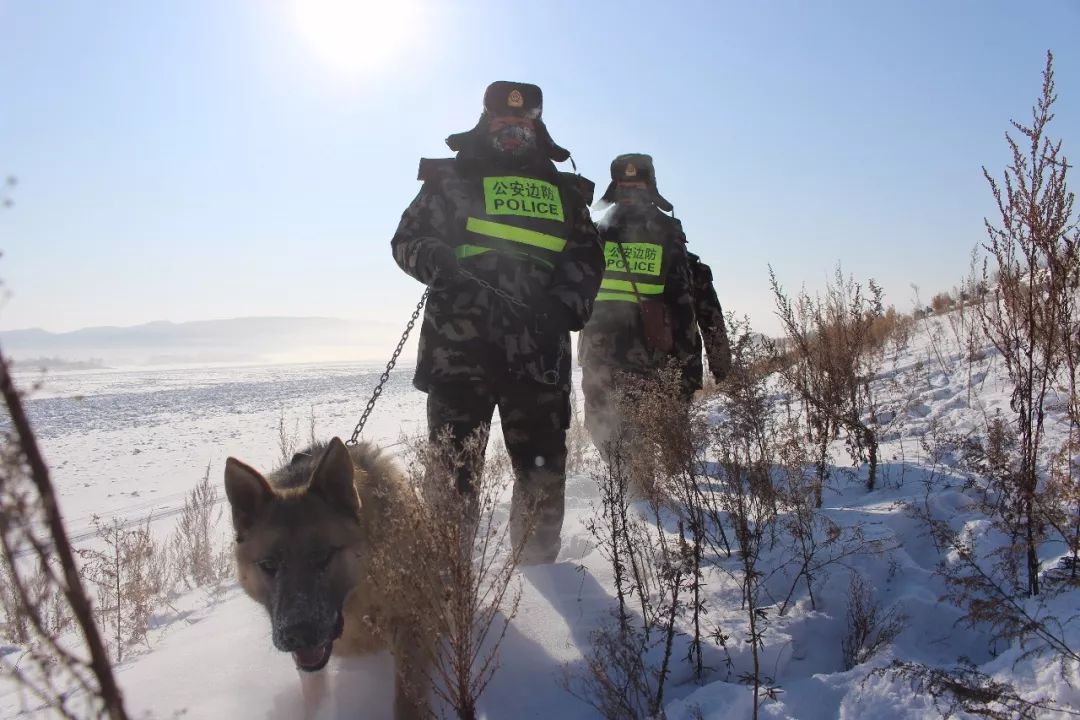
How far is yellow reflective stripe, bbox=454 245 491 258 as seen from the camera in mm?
3463

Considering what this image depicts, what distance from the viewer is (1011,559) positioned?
2150 mm

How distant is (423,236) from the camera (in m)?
3.38

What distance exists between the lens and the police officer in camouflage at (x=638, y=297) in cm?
536

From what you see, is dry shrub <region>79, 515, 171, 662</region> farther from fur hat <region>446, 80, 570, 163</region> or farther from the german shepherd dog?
fur hat <region>446, 80, 570, 163</region>

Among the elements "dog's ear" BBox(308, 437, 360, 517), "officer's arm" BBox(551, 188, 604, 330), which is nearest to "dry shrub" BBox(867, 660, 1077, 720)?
"dog's ear" BBox(308, 437, 360, 517)

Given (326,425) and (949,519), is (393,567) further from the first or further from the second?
(326,425)

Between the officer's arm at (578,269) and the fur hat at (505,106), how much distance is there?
419 millimetres

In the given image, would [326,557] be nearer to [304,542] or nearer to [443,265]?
[304,542]

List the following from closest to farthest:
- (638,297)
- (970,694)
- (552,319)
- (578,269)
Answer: (970,694) < (552,319) < (578,269) < (638,297)

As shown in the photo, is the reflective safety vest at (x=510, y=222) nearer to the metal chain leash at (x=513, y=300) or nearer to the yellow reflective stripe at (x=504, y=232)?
the yellow reflective stripe at (x=504, y=232)

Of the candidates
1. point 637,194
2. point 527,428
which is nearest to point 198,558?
point 527,428

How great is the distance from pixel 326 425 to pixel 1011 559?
39.7ft

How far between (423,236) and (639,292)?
2.50 meters

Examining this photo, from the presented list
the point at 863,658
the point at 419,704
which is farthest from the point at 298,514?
the point at 863,658
